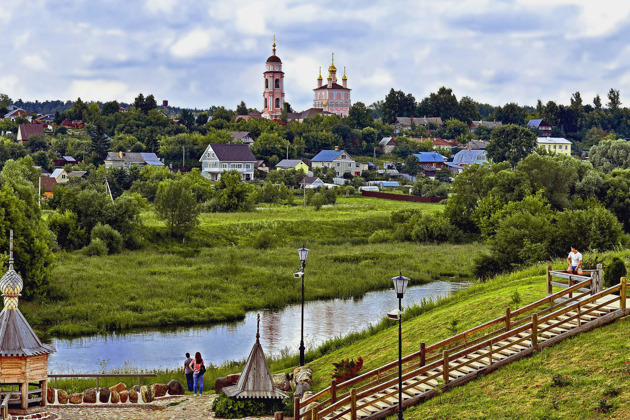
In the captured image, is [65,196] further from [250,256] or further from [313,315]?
[313,315]

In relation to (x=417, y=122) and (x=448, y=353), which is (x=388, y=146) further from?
(x=448, y=353)

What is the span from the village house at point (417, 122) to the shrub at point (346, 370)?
14636 cm

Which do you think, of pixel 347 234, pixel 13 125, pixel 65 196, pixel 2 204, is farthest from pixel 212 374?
pixel 13 125

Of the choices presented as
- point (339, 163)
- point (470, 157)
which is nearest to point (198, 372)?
point (339, 163)

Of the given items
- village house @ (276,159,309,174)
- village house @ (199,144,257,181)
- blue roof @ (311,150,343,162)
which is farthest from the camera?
blue roof @ (311,150,343,162)

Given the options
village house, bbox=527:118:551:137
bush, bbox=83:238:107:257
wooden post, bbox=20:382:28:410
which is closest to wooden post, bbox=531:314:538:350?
wooden post, bbox=20:382:28:410

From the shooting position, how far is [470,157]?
436 ft

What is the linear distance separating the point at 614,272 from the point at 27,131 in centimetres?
11549

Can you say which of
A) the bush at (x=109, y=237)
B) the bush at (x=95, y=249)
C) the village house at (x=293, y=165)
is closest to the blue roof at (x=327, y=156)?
the village house at (x=293, y=165)

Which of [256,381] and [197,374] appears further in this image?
[197,374]

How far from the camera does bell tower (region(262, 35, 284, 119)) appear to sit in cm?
16300

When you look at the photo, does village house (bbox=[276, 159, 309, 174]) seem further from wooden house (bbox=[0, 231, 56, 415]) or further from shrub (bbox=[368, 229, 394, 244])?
wooden house (bbox=[0, 231, 56, 415])

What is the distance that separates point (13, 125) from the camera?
133875 mm

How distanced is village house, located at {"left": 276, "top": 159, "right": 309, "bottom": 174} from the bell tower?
1660 inches
